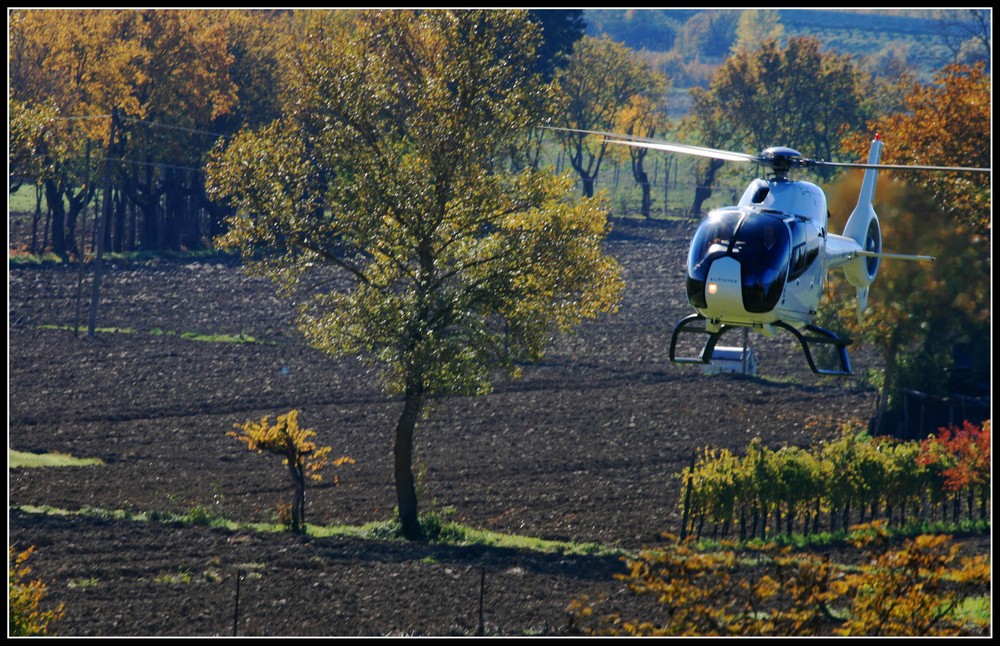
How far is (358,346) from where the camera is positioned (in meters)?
26.6

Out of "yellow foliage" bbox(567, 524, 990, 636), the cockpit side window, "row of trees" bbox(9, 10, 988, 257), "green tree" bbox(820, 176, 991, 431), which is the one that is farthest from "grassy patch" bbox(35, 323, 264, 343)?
"yellow foliage" bbox(567, 524, 990, 636)

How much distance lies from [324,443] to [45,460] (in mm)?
7040

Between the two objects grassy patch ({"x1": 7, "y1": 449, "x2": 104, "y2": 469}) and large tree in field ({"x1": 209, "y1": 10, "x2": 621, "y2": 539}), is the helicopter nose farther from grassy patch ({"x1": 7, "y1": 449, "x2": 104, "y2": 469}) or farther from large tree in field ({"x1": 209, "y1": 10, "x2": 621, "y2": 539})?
grassy patch ({"x1": 7, "y1": 449, "x2": 104, "y2": 469})

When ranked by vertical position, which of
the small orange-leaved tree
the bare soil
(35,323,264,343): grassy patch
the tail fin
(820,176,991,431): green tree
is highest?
the tail fin

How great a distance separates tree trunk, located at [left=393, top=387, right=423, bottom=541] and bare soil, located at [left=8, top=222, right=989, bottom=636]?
732 millimetres

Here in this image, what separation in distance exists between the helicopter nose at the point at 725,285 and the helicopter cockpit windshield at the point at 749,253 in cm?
7

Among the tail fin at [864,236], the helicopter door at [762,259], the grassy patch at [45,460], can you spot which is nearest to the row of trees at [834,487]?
the tail fin at [864,236]

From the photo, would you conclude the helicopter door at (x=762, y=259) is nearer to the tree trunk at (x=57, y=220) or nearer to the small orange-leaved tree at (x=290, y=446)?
the small orange-leaved tree at (x=290, y=446)

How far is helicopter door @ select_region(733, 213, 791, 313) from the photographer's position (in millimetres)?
18125

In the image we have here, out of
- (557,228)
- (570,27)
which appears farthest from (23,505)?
(570,27)

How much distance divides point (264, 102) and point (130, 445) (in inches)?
1481

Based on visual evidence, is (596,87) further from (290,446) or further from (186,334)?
(290,446)

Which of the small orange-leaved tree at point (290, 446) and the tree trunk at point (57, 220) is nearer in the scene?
the small orange-leaved tree at point (290, 446)

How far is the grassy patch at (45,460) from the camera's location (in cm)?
3062
